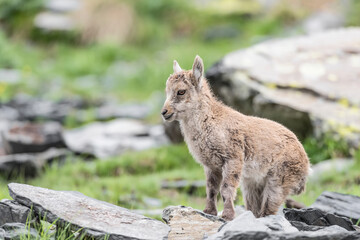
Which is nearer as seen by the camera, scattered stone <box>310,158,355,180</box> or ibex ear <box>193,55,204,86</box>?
ibex ear <box>193,55,204,86</box>

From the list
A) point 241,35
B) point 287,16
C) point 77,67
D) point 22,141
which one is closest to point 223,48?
point 241,35

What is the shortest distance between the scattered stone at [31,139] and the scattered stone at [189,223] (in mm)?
7308

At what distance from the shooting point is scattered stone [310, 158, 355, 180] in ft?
30.5

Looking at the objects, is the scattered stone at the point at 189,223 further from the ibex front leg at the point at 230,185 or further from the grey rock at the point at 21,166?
the grey rock at the point at 21,166

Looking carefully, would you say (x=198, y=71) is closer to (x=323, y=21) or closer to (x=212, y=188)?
(x=212, y=188)

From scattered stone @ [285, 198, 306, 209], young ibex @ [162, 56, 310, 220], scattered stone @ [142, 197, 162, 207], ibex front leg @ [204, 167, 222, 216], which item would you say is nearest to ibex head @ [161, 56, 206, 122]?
young ibex @ [162, 56, 310, 220]

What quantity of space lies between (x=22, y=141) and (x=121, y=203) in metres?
4.48

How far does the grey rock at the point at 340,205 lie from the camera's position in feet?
20.1

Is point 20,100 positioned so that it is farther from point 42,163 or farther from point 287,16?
point 287,16

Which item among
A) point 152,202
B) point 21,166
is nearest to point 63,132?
point 21,166

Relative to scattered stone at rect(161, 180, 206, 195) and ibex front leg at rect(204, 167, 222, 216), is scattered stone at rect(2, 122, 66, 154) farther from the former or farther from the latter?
ibex front leg at rect(204, 167, 222, 216)

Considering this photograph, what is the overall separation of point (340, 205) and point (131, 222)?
255 centimetres

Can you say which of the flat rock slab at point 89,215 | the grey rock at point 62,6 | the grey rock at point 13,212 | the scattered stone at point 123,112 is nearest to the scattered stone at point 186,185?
the flat rock slab at point 89,215

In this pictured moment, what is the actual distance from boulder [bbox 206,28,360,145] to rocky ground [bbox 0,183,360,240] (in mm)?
4669
